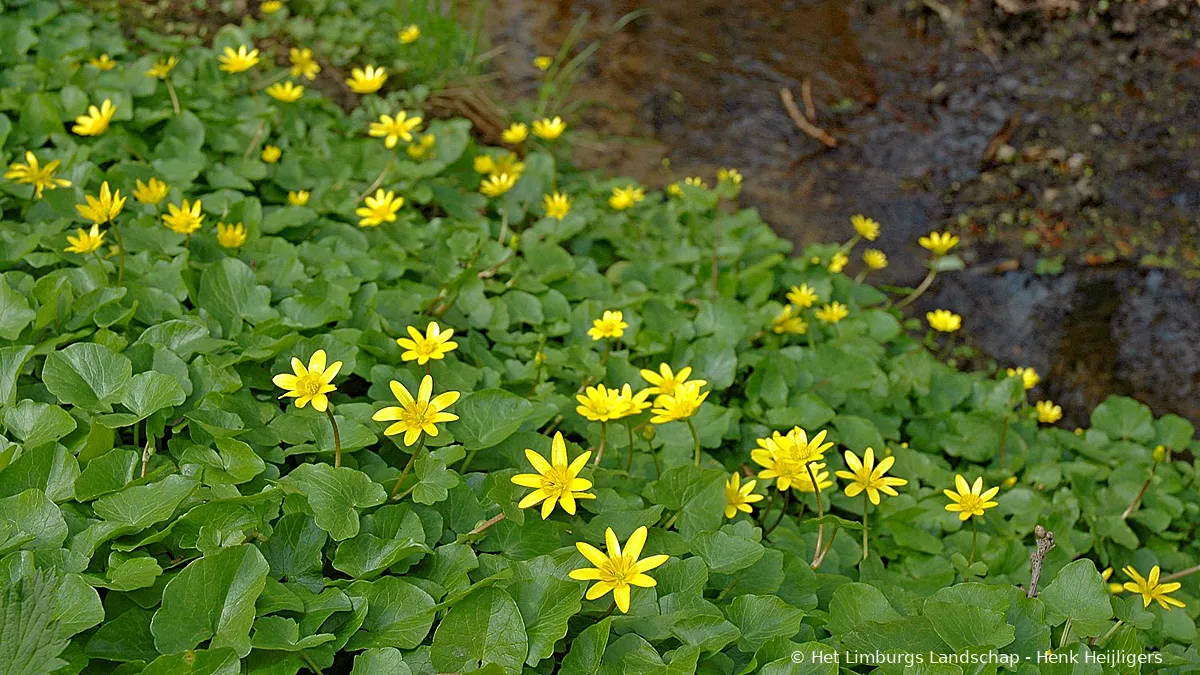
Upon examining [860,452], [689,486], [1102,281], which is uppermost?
[689,486]

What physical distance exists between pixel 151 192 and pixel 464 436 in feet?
3.84

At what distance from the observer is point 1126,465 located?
8.08 feet

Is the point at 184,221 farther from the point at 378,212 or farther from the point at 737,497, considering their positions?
the point at 737,497

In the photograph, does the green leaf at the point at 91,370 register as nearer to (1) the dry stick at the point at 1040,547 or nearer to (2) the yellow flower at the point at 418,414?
(2) the yellow flower at the point at 418,414

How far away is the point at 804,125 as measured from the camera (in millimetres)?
4656

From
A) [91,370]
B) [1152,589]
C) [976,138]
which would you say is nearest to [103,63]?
[91,370]

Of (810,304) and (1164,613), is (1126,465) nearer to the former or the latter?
(1164,613)

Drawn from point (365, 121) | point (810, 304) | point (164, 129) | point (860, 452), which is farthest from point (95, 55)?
point (860, 452)

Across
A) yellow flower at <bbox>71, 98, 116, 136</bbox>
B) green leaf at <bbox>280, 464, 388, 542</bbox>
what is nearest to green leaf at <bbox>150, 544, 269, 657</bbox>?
green leaf at <bbox>280, 464, 388, 542</bbox>

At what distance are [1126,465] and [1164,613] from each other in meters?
0.68

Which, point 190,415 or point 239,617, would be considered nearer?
point 239,617

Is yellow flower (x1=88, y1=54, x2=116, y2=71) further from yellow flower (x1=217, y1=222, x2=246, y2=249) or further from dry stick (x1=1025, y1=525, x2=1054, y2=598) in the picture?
dry stick (x1=1025, y1=525, x2=1054, y2=598)

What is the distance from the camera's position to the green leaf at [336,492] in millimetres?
1497

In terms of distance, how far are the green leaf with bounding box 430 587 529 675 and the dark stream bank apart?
270cm
